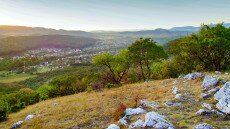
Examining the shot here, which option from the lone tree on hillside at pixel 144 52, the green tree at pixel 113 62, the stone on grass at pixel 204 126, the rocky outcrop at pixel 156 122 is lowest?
the green tree at pixel 113 62

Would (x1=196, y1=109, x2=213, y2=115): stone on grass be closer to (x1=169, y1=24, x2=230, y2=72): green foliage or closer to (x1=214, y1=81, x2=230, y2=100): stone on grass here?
(x1=214, y1=81, x2=230, y2=100): stone on grass

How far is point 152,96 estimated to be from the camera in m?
35.9

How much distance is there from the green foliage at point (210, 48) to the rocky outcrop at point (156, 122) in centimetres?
3462

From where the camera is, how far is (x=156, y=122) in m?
23.5

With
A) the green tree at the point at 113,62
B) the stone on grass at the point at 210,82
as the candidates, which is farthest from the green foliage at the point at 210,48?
the green tree at the point at 113,62

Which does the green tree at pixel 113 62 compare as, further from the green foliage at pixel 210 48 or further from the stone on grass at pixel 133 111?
the stone on grass at pixel 133 111

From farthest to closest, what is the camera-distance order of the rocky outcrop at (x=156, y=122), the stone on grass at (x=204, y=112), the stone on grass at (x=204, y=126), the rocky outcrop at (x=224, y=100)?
the stone on grass at (x=204, y=112)
the rocky outcrop at (x=224, y=100)
the rocky outcrop at (x=156, y=122)
the stone on grass at (x=204, y=126)

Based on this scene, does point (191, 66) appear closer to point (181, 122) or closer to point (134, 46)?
point (134, 46)

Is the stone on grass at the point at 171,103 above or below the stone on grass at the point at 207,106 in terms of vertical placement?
below

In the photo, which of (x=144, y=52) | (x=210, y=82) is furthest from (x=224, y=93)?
(x=144, y=52)

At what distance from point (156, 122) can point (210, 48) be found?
37767 mm

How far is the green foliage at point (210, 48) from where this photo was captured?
55.7 m

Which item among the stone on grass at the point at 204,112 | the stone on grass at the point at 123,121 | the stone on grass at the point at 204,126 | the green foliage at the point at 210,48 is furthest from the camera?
the green foliage at the point at 210,48

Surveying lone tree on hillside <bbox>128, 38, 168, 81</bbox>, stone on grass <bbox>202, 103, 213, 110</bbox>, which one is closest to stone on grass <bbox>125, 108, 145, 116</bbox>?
stone on grass <bbox>202, 103, 213, 110</bbox>
